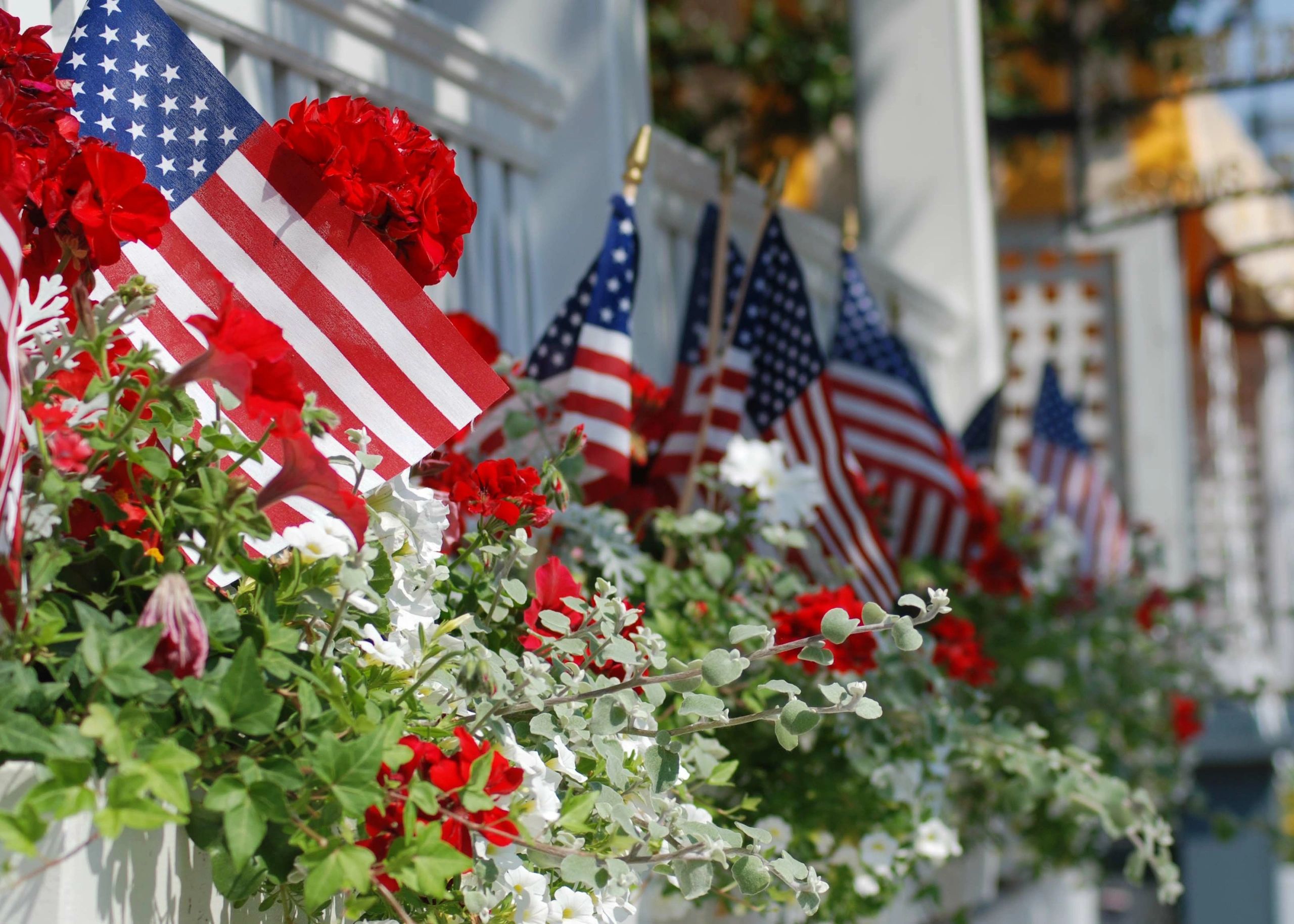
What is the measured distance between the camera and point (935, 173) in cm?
495

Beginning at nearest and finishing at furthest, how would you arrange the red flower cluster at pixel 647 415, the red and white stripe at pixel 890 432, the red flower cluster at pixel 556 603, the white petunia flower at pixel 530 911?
the white petunia flower at pixel 530 911, the red flower cluster at pixel 556 603, the red flower cluster at pixel 647 415, the red and white stripe at pixel 890 432

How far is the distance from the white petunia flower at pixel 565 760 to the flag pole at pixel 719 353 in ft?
3.27

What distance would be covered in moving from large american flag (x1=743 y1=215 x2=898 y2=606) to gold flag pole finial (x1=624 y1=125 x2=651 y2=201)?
331 mm

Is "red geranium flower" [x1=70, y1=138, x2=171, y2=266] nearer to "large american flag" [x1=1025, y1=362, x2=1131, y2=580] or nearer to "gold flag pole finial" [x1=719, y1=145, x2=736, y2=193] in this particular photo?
"gold flag pole finial" [x1=719, y1=145, x2=736, y2=193]

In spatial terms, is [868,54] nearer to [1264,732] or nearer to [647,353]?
[647,353]

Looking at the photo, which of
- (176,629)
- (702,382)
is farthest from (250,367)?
(702,382)

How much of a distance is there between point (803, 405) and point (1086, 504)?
2.34 meters

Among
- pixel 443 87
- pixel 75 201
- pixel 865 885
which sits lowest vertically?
pixel 865 885

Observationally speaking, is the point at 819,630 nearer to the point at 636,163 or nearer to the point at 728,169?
the point at 636,163

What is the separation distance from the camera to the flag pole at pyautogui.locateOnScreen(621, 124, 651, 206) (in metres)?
2.33

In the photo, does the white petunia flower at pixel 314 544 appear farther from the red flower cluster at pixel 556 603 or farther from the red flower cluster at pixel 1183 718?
the red flower cluster at pixel 1183 718

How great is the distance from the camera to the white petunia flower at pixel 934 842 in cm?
236

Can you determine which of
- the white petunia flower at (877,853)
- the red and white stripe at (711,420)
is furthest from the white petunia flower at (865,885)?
the red and white stripe at (711,420)

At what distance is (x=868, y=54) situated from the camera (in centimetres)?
→ 491
